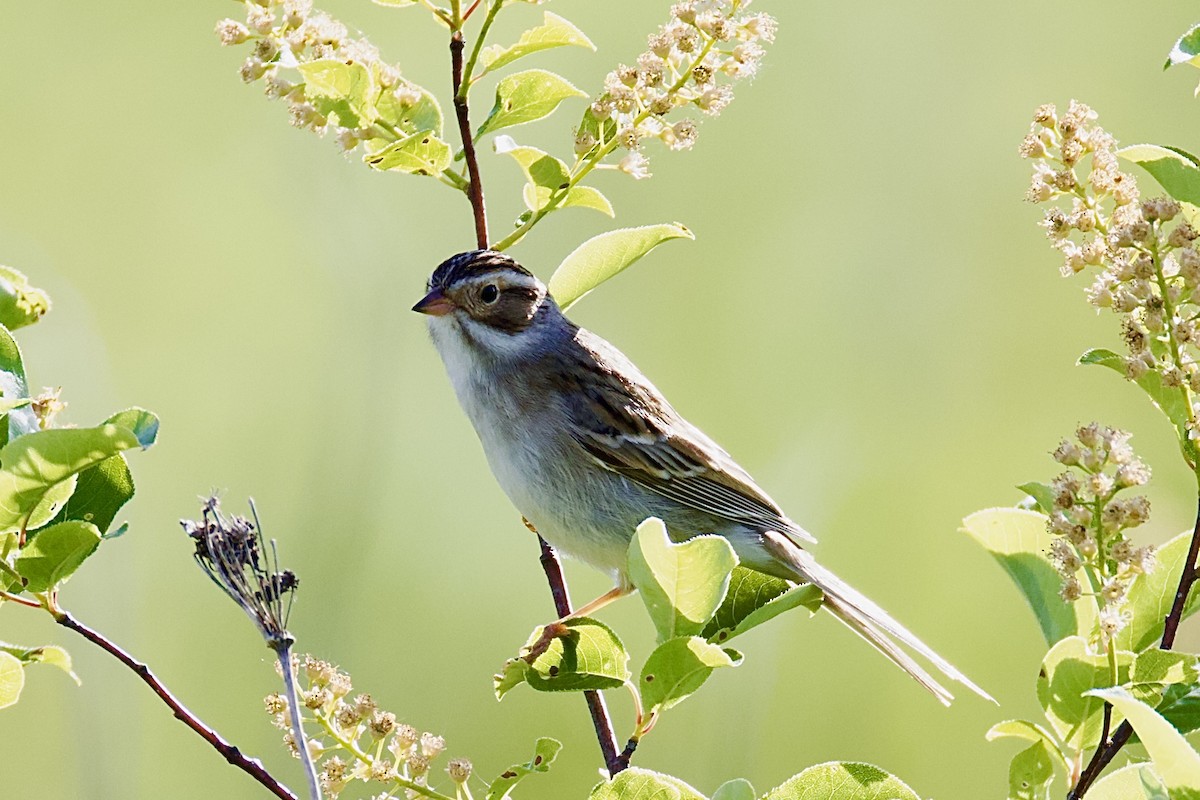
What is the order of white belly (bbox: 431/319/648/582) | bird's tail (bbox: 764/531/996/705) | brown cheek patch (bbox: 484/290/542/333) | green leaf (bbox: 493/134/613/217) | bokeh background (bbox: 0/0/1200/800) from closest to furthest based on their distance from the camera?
green leaf (bbox: 493/134/613/217)
bird's tail (bbox: 764/531/996/705)
white belly (bbox: 431/319/648/582)
brown cheek patch (bbox: 484/290/542/333)
bokeh background (bbox: 0/0/1200/800)

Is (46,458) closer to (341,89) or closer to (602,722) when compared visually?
(341,89)

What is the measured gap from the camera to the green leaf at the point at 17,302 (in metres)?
1.75

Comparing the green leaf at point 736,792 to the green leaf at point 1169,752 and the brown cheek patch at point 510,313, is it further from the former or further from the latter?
the brown cheek patch at point 510,313

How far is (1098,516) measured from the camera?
1.37 meters

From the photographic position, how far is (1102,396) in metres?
4.79

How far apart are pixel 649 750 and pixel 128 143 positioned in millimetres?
3256

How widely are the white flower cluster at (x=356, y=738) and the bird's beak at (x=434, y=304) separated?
116 centimetres

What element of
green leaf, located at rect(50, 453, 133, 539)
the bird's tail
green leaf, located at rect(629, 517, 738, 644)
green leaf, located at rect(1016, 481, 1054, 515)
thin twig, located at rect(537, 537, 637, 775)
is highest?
green leaf, located at rect(50, 453, 133, 539)

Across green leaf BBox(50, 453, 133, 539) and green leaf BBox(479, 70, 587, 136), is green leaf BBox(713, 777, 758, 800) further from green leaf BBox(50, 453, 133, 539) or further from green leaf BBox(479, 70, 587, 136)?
green leaf BBox(479, 70, 587, 136)

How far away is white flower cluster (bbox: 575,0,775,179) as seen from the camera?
5.66ft

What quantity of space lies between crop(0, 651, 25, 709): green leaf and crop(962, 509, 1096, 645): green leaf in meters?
1.13

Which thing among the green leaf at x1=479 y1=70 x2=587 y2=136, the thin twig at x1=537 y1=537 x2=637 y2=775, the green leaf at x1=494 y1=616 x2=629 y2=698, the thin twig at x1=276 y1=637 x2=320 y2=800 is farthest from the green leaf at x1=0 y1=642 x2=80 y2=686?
the green leaf at x1=479 y1=70 x2=587 y2=136

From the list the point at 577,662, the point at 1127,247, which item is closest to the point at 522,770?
the point at 577,662

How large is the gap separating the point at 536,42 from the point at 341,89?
0.99 feet
